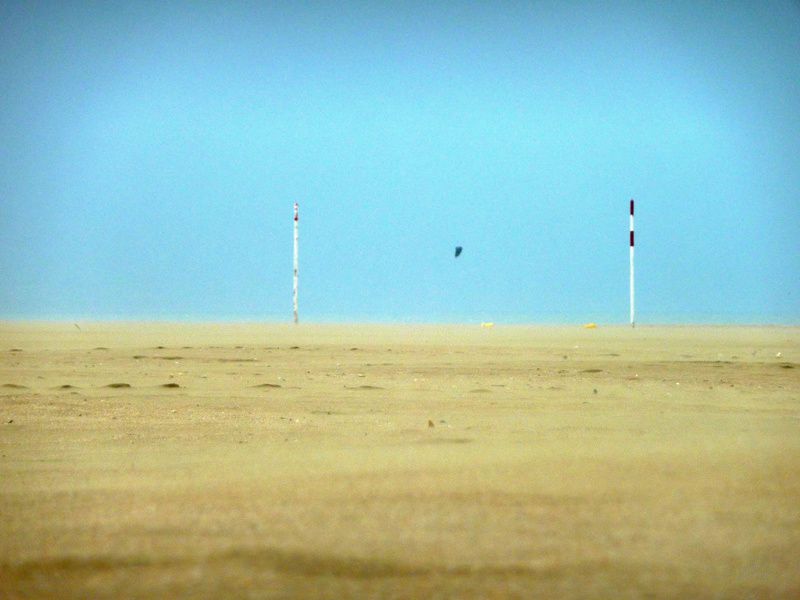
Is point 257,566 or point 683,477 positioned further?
point 683,477

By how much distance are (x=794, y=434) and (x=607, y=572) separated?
1898 millimetres

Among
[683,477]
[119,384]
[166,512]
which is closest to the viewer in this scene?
[166,512]

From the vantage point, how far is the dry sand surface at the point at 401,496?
4.85 feet

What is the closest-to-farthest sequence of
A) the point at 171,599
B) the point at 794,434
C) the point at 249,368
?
the point at 171,599 < the point at 794,434 < the point at 249,368

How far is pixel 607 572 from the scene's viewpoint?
1.48 m

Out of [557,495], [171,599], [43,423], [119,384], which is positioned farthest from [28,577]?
[119,384]

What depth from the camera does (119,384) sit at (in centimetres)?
553

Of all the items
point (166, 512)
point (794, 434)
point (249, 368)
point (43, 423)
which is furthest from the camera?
point (249, 368)

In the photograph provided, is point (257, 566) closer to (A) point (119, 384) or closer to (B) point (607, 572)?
(B) point (607, 572)

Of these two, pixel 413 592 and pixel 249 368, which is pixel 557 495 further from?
pixel 249 368

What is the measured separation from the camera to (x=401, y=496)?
205 centimetres

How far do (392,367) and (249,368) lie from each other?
1.15 m

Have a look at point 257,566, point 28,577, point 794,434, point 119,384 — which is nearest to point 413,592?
point 257,566

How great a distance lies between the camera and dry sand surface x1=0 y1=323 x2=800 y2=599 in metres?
1.48
